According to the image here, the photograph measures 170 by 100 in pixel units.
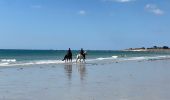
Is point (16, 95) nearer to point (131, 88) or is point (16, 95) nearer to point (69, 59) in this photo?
point (131, 88)

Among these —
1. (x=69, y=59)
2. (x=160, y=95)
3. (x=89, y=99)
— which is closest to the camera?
(x=89, y=99)

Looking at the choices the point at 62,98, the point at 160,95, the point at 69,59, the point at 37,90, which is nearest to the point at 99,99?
the point at 62,98

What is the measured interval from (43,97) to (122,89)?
363 cm

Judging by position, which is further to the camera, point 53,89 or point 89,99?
point 53,89

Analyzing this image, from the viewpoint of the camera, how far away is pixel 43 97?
46.7 ft

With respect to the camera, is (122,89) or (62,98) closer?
(62,98)

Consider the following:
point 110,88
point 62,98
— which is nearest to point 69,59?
point 110,88

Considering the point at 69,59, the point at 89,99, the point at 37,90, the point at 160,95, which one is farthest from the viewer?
the point at 69,59

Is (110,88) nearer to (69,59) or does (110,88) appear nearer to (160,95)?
(160,95)

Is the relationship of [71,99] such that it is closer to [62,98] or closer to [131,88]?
[62,98]

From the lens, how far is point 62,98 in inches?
549

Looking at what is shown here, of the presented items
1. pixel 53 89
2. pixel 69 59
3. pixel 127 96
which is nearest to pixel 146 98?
pixel 127 96

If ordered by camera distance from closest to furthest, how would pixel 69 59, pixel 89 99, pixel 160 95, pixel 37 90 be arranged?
pixel 89 99 → pixel 160 95 → pixel 37 90 → pixel 69 59

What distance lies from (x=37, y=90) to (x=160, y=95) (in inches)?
184
